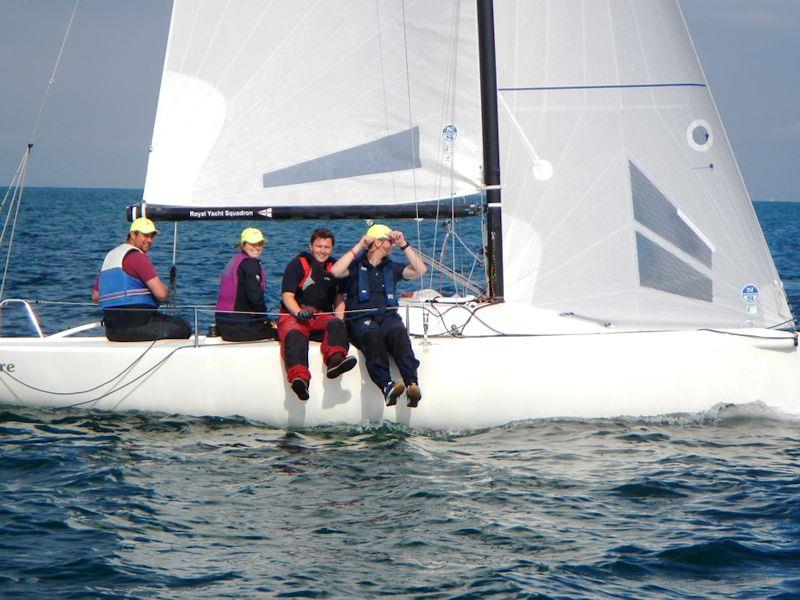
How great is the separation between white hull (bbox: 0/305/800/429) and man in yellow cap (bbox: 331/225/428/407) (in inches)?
8.9

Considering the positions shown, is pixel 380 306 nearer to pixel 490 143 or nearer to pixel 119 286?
pixel 490 143

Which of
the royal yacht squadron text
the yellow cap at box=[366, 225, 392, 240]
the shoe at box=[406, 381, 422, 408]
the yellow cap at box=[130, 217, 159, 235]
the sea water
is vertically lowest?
the sea water

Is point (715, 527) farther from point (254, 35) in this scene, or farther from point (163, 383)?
point (254, 35)

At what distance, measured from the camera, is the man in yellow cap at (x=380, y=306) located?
6.60m

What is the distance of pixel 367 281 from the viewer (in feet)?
22.5

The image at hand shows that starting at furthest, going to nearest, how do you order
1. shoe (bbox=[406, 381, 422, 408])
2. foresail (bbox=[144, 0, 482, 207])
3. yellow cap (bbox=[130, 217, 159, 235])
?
foresail (bbox=[144, 0, 482, 207]) → yellow cap (bbox=[130, 217, 159, 235]) → shoe (bbox=[406, 381, 422, 408])

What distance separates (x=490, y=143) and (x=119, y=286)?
8.90 ft

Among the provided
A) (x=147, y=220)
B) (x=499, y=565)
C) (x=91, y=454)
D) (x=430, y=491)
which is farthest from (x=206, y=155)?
(x=499, y=565)

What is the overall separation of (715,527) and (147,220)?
4.17m

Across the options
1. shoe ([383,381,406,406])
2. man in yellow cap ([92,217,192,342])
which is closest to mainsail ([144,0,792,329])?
man in yellow cap ([92,217,192,342])

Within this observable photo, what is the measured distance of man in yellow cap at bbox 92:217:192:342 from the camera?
6984mm

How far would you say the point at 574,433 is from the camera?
6.71 meters

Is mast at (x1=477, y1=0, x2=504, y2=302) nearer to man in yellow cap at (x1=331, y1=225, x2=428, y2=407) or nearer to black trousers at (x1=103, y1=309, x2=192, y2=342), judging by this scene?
man in yellow cap at (x1=331, y1=225, x2=428, y2=407)

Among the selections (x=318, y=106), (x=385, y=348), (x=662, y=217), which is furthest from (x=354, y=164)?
(x=662, y=217)
